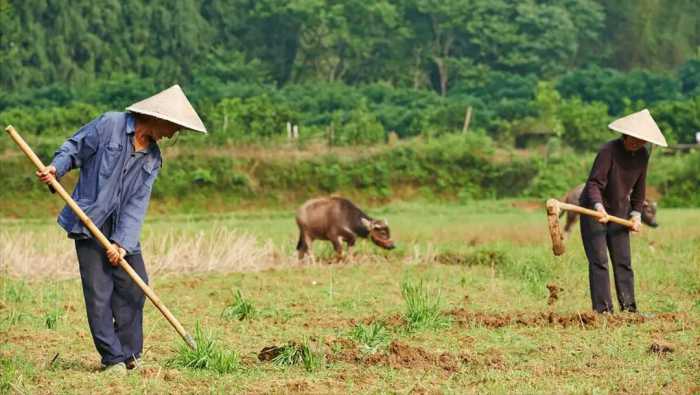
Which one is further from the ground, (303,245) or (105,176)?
(105,176)

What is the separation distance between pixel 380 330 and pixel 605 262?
257 cm

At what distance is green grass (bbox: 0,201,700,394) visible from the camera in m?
7.37

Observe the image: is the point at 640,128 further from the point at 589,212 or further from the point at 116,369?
the point at 116,369

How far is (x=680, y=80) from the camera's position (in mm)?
49156

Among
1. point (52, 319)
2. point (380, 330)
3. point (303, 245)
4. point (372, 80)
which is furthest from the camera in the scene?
point (372, 80)

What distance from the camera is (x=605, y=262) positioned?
10422 mm

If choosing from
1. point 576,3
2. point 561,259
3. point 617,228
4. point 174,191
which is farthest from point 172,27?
point 617,228

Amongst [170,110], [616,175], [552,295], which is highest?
[170,110]

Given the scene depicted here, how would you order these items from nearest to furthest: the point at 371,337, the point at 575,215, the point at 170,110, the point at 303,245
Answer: the point at 170,110 → the point at 371,337 → the point at 303,245 → the point at 575,215

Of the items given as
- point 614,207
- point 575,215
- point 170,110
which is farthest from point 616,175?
point 575,215

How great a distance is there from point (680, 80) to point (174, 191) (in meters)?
24.5

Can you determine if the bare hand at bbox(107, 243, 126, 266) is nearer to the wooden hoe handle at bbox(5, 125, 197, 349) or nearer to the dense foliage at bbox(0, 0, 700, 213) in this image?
the wooden hoe handle at bbox(5, 125, 197, 349)

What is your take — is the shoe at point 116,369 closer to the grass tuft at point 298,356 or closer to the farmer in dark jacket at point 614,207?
the grass tuft at point 298,356

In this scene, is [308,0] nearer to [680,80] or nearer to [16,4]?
[16,4]
